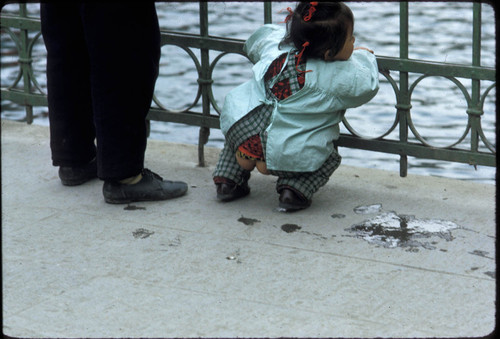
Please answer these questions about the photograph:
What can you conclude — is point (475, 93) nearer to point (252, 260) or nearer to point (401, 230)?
point (401, 230)

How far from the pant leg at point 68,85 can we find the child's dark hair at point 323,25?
3.40 ft

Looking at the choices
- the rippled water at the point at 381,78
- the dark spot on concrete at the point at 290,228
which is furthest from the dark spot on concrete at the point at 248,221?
the rippled water at the point at 381,78

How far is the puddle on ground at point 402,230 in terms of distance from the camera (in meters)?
3.49

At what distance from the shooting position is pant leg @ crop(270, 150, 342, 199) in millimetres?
3828

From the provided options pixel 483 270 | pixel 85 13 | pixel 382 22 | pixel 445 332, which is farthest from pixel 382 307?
pixel 382 22

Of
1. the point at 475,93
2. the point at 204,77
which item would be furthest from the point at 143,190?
the point at 475,93

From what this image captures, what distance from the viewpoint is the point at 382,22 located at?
8.91m

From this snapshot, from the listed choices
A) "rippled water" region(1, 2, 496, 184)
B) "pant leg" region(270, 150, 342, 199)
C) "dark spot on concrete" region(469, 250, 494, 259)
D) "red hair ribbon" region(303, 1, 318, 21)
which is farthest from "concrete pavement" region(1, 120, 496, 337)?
"rippled water" region(1, 2, 496, 184)

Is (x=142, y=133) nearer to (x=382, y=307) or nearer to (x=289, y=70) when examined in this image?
(x=289, y=70)

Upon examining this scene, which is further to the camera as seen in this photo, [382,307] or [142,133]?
[142,133]

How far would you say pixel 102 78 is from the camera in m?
3.72

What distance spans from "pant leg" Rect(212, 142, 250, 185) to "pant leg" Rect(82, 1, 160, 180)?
1.29 ft

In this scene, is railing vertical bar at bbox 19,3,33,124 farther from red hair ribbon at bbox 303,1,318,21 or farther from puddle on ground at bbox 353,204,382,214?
puddle on ground at bbox 353,204,382,214

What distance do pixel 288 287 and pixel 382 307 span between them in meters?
0.36
